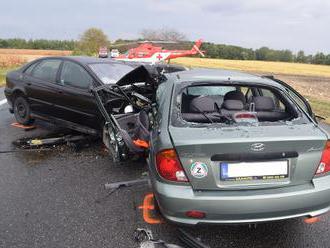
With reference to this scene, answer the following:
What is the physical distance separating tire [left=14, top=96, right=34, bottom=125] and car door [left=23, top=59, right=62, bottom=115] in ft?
0.66

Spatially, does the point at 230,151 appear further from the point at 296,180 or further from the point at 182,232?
the point at 182,232

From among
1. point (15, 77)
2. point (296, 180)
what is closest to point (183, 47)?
point (15, 77)

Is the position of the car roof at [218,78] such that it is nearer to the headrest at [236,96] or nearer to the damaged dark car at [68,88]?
the headrest at [236,96]

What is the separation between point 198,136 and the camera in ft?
11.2

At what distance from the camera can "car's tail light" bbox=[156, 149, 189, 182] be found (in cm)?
341

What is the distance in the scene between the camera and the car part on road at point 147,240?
3.75 m

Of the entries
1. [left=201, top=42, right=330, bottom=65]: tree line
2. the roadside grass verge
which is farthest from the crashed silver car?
[left=201, top=42, right=330, bottom=65]: tree line

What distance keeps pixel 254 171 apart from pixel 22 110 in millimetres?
6341

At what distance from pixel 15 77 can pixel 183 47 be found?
31203 mm

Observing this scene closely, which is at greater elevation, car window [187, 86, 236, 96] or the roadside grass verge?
car window [187, 86, 236, 96]

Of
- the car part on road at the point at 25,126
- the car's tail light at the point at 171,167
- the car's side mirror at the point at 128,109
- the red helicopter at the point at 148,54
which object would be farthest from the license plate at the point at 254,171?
the red helicopter at the point at 148,54

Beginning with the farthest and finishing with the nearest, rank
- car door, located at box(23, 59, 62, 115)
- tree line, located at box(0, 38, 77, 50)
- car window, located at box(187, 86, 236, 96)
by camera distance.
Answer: tree line, located at box(0, 38, 77, 50), car door, located at box(23, 59, 62, 115), car window, located at box(187, 86, 236, 96)

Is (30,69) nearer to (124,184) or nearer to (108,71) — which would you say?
(108,71)

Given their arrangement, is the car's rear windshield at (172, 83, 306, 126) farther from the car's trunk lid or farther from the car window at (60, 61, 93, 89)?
the car window at (60, 61, 93, 89)
